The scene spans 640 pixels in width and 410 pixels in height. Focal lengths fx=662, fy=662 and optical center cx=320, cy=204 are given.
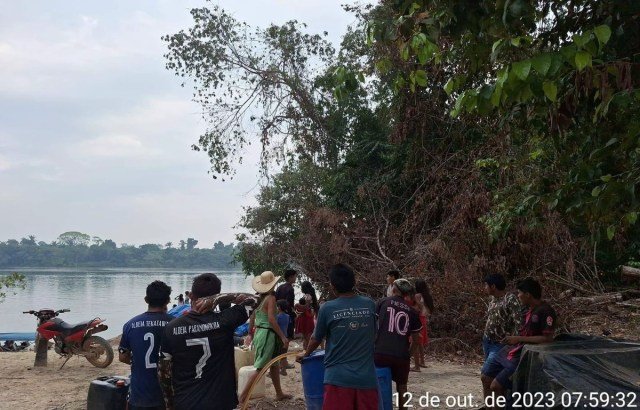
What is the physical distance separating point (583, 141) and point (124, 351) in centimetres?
473

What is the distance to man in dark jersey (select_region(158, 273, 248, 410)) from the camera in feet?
15.4

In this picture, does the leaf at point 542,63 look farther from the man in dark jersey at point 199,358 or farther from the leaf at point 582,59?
the man in dark jersey at point 199,358

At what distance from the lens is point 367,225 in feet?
55.0

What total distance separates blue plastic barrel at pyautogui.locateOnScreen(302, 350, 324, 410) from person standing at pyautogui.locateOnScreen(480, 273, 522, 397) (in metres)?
1.63

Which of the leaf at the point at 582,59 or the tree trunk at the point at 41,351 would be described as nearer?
the leaf at the point at 582,59

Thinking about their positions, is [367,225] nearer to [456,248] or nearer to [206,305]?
[456,248]

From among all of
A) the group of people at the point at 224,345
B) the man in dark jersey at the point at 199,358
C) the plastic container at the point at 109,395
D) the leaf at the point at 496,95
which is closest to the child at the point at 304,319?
the group of people at the point at 224,345

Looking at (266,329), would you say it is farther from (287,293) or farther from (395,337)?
(287,293)

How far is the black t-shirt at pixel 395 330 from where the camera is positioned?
21.4 feet

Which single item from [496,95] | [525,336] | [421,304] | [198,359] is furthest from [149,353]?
[421,304]

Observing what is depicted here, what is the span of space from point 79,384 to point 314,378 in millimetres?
5466

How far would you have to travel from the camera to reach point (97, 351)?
11.6 meters

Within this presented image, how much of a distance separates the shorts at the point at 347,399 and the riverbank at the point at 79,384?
3.25 metres

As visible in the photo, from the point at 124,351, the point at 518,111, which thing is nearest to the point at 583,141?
the point at 518,111
